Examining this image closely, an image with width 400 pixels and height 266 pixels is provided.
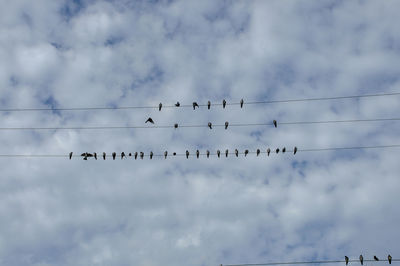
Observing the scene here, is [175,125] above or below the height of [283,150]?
above

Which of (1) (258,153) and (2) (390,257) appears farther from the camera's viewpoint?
(1) (258,153)

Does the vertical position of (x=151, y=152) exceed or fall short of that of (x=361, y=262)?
it exceeds it

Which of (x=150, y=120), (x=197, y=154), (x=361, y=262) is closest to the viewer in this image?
(x=361, y=262)

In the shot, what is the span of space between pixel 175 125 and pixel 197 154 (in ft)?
8.45

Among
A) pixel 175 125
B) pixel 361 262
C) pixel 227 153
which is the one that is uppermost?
pixel 175 125

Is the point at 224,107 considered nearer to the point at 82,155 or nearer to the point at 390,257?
the point at 82,155

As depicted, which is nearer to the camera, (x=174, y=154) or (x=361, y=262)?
(x=361, y=262)

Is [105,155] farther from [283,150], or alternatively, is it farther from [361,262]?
[361,262]

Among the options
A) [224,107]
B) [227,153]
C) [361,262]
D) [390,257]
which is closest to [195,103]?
[224,107]

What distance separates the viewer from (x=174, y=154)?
31812 mm

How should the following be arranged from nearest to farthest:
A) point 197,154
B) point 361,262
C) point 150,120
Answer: point 361,262 → point 197,154 → point 150,120

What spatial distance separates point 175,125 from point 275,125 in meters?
6.93

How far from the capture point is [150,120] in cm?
3466

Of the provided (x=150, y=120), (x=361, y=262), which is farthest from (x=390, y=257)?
(x=150, y=120)
